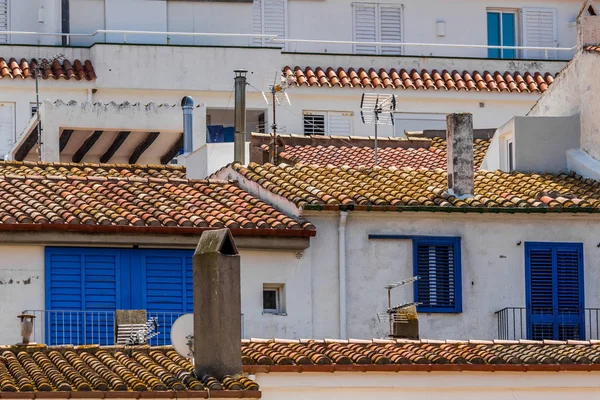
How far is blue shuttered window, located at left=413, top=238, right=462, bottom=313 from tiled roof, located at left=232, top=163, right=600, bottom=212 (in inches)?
25.4

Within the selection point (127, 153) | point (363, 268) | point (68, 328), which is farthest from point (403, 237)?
point (127, 153)

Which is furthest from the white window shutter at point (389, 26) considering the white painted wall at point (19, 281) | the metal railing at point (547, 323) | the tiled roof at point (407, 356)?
the tiled roof at point (407, 356)

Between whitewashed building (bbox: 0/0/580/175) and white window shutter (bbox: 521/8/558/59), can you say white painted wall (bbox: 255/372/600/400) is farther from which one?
white window shutter (bbox: 521/8/558/59)

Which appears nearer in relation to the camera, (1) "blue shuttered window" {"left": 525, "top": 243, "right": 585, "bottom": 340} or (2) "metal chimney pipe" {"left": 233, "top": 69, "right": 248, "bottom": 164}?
(1) "blue shuttered window" {"left": 525, "top": 243, "right": 585, "bottom": 340}

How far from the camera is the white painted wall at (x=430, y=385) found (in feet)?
116

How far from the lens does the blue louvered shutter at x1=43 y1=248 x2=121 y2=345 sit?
39688 mm

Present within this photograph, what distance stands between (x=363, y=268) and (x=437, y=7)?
26.8m

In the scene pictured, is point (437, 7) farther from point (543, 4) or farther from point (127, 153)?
point (127, 153)

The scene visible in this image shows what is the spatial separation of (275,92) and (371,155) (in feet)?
10.9

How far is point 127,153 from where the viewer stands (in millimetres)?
56312

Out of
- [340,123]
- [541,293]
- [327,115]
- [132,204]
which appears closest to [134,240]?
[132,204]

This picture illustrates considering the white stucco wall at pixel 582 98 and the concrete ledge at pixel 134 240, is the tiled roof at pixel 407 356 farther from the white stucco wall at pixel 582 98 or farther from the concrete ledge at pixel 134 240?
the white stucco wall at pixel 582 98

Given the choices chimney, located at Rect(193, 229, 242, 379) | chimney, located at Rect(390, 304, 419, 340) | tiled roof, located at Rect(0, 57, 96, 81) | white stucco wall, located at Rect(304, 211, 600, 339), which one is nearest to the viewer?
chimney, located at Rect(193, 229, 242, 379)

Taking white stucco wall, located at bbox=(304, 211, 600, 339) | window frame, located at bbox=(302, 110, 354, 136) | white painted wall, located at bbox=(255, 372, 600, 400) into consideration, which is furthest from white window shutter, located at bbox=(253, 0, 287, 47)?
white painted wall, located at bbox=(255, 372, 600, 400)
